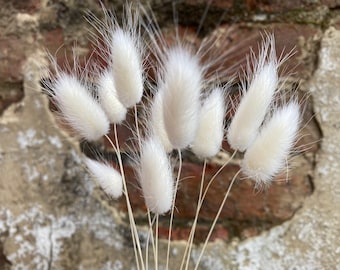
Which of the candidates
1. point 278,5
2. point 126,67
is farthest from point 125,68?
point 278,5

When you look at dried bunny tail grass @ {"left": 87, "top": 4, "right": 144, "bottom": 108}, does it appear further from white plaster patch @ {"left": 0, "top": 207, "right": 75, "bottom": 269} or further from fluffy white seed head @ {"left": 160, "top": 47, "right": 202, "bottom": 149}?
white plaster patch @ {"left": 0, "top": 207, "right": 75, "bottom": 269}

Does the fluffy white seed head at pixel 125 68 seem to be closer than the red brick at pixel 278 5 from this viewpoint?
Yes

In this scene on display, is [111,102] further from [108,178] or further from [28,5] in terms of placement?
[28,5]

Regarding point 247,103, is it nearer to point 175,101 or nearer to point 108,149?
point 175,101

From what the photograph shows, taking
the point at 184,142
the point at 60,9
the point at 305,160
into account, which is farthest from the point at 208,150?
the point at 60,9

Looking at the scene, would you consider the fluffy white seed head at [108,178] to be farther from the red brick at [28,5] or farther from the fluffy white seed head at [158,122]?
the red brick at [28,5]

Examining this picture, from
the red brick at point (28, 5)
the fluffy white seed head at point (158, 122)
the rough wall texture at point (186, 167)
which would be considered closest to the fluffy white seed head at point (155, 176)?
the fluffy white seed head at point (158, 122)

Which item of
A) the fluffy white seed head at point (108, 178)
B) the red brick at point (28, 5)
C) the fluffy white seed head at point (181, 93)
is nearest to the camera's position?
the fluffy white seed head at point (181, 93)
